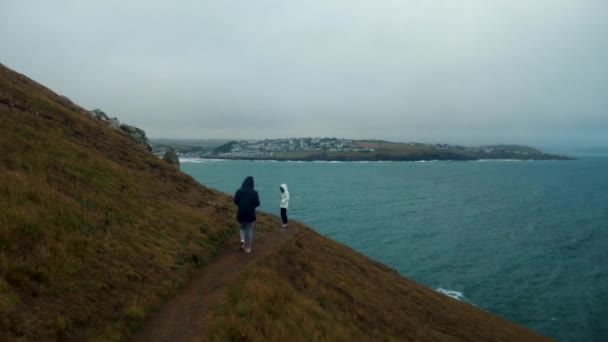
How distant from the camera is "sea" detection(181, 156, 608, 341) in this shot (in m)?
32.3

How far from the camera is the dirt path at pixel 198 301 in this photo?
8531mm

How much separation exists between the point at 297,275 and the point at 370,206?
64.1 meters

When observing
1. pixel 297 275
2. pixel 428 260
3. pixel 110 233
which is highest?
pixel 110 233

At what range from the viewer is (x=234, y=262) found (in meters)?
14.1

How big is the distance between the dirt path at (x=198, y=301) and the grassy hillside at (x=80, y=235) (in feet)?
1.32

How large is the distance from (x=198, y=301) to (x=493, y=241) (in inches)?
2070

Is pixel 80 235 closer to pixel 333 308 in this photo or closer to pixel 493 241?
pixel 333 308

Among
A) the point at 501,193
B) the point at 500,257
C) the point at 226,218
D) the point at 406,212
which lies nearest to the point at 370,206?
the point at 406,212

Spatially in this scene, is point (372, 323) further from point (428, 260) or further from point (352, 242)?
point (352, 242)

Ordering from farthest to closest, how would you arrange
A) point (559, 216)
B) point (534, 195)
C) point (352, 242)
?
point (534, 195), point (559, 216), point (352, 242)

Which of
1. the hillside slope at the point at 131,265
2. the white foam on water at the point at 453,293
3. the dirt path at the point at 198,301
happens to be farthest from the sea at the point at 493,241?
the dirt path at the point at 198,301

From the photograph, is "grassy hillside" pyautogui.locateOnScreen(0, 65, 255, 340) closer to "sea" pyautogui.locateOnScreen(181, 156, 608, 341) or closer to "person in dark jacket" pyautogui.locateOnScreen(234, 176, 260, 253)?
"person in dark jacket" pyautogui.locateOnScreen(234, 176, 260, 253)

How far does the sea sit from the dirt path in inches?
1023

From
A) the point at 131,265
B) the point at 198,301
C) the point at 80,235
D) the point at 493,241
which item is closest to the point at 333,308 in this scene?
the point at 198,301
